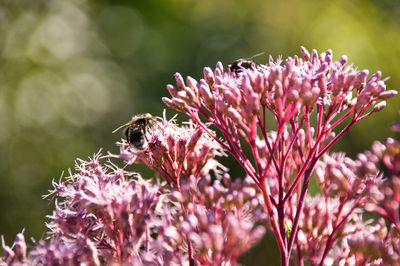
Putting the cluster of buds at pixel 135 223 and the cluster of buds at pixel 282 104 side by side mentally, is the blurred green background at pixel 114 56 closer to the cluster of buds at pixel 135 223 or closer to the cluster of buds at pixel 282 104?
the cluster of buds at pixel 282 104

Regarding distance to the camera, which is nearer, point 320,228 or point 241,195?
point 241,195

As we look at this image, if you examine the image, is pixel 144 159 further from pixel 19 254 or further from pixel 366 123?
pixel 366 123

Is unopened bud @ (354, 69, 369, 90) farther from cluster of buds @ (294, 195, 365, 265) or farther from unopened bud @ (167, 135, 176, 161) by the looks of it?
unopened bud @ (167, 135, 176, 161)

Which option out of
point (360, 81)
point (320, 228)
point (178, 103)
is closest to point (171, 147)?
point (178, 103)

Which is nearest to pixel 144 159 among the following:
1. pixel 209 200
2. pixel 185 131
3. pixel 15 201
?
pixel 185 131

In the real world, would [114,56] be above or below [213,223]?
above

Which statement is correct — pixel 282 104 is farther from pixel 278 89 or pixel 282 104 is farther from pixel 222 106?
pixel 222 106
